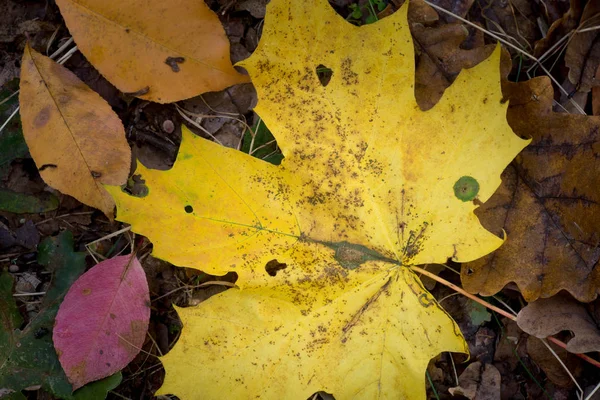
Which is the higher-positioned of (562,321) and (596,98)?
(596,98)

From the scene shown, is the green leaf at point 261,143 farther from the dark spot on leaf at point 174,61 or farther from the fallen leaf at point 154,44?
the dark spot on leaf at point 174,61

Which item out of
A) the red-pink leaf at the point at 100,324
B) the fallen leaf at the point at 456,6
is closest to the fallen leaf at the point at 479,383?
the red-pink leaf at the point at 100,324

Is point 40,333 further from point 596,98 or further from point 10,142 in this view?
point 596,98

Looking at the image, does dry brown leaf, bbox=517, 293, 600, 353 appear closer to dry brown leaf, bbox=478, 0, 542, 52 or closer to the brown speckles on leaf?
dry brown leaf, bbox=478, 0, 542, 52

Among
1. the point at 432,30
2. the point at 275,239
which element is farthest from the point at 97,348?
the point at 432,30

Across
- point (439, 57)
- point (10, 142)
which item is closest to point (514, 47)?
point (439, 57)
